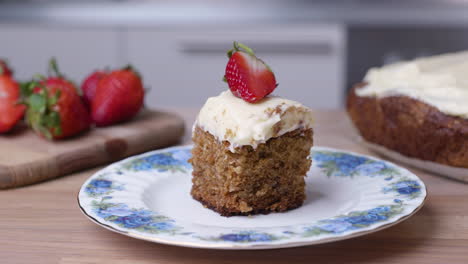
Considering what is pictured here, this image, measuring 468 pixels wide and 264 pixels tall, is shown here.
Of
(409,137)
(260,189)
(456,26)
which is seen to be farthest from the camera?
(456,26)

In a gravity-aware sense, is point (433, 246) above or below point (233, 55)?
below

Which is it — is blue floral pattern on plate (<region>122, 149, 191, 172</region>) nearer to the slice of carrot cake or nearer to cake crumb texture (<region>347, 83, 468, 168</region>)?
the slice of carrot cake

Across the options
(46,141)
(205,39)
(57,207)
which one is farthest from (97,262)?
(205,39)

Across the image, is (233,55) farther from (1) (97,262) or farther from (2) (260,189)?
(1) (97,262)

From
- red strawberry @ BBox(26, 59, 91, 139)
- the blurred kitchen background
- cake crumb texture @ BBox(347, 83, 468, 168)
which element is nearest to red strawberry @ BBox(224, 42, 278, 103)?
cake crumb texture @ BBox(347, 83, 468, 168)

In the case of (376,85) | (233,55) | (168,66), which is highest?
(233,55)

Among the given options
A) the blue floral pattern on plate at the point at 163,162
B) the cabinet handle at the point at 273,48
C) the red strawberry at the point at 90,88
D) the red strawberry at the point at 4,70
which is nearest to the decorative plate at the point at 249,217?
the blue floral pattern on plate at the point at 163,162
